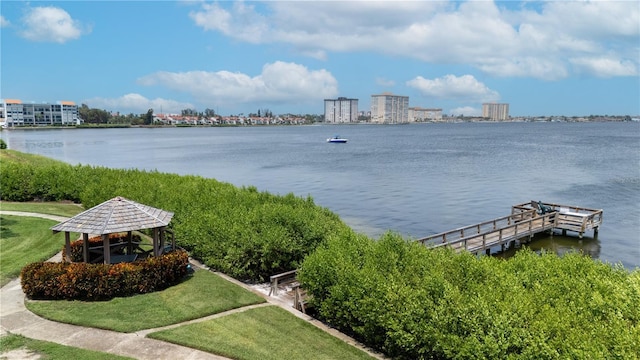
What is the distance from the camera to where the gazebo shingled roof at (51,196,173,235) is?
51.9 feet

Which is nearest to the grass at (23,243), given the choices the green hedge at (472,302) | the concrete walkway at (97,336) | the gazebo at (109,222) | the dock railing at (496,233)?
the gazebo at (109,222)

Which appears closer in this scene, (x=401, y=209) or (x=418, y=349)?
(x=418, y=349)

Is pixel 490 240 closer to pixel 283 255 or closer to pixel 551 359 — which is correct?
pixel 283 255

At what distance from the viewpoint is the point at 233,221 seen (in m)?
19.6

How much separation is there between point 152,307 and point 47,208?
61.8ft

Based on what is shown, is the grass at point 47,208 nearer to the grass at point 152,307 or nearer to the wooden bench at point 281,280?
the grass at point 152,307

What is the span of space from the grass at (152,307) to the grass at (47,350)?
138 centimetres

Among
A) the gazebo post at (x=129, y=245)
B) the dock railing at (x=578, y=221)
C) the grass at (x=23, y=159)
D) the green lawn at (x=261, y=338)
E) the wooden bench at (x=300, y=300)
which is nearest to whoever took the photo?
the green lawn at (x=261, y=338)

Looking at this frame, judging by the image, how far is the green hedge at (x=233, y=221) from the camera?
721 inches

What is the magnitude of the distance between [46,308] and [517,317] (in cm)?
1340

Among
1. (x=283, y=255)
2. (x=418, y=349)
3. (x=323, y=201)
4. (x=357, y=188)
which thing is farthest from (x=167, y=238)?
(x=357, y=188)

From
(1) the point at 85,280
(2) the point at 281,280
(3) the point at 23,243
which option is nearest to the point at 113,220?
(1) the point at 85,280

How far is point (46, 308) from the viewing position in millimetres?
14305

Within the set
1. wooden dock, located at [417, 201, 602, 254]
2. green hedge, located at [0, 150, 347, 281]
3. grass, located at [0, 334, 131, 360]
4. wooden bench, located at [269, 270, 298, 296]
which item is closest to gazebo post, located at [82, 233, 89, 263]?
green hedge, located at [0, 150, 347, 281]
